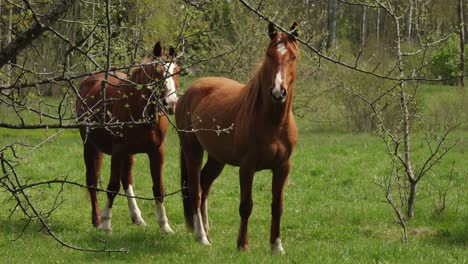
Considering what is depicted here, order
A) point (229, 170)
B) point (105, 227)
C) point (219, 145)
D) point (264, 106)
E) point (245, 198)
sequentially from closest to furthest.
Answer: point (264, 106), point (245, 198), point (219, 145), point (105, 227), point (229, 170)

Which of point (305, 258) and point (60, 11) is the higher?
point (60, 11)

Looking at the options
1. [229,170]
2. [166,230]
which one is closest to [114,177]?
[166,230]

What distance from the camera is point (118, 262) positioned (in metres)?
8.05

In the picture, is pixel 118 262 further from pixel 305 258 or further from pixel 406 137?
pixel 406 137

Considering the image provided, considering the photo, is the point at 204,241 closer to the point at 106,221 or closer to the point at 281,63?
the point at 106,221

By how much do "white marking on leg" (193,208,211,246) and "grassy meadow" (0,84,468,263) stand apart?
0.14 metres

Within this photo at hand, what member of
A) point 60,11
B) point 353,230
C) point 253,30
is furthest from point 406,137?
point 253,30

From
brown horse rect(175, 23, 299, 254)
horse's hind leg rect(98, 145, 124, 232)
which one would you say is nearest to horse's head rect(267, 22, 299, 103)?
brown horse rect(175, 23, 299, 254)

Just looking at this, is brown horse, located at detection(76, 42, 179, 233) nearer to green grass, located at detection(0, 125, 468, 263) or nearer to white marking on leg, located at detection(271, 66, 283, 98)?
green grass, located at detection(0, 125, 468, 263)

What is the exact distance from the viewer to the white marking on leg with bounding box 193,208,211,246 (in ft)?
30.9

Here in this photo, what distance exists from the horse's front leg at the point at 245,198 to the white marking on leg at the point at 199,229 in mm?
824

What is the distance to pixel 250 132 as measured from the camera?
27.9ft

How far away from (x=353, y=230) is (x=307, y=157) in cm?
769

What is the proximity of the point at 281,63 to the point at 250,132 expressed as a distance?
97 cm
